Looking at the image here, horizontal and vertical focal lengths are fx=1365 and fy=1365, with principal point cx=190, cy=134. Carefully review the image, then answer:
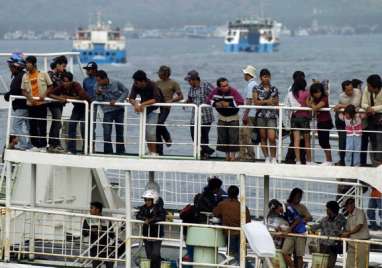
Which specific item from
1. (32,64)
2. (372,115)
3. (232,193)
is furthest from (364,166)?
(32,64)

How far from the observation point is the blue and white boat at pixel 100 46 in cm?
15516

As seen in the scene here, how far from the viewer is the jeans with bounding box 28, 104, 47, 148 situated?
23406 mm

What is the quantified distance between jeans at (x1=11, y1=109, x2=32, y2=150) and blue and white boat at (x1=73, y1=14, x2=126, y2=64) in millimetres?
129208

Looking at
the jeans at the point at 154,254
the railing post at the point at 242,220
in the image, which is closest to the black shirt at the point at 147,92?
the railing post at the point at 242,220

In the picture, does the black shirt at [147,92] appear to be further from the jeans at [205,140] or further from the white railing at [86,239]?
the white railing at [86,239]

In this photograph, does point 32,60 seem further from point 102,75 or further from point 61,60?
point 102,75

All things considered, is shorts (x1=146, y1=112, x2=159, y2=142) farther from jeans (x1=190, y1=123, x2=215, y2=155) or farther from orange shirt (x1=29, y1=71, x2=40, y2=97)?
orange shirt (x1=29, y1=71, x2=40, y2=97)

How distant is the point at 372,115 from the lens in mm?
21797

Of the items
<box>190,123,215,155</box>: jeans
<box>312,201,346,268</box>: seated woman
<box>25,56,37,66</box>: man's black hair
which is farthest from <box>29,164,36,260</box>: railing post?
<box>312,201,346,268</box>: seated woman

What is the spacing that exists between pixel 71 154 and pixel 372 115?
5045 mm

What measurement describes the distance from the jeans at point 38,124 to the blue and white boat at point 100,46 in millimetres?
129516

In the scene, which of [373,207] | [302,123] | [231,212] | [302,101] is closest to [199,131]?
[231,212]

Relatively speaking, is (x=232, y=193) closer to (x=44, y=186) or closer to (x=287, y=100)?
(x=287, y=100)

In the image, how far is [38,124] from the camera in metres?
23.5
